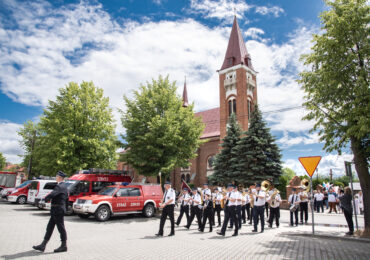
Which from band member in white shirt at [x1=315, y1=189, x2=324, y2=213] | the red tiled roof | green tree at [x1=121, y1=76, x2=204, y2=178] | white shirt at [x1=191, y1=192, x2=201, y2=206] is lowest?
band member in white shirt at [x1=315, y1=189, x2=324, y2=213]

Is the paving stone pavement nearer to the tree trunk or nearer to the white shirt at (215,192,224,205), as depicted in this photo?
the tree trunk

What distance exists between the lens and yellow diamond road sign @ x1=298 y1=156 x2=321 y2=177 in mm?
9523

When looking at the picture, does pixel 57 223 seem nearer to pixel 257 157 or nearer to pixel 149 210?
pixel 149 210

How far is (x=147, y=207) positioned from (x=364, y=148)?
11.0 metres

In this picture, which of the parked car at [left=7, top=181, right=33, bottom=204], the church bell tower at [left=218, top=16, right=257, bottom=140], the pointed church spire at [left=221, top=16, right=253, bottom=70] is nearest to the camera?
the parked car at [left=7, top=181, right=33, bottom=204]

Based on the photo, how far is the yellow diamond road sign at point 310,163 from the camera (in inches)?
375

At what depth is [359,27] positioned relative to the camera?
9.48 meters

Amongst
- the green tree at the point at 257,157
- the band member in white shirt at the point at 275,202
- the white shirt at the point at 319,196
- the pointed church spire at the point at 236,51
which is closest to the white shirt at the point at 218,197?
the band member in white shirt at the point at 275,202

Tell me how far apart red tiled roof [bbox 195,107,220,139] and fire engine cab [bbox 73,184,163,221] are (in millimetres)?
24231

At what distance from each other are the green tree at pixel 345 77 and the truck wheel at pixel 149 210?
32.4ft

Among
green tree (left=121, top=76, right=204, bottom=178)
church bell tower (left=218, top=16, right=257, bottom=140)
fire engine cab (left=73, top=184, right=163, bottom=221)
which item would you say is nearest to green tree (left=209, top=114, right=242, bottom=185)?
church bell tower (left=218, top=16, right=257, bottom=140)

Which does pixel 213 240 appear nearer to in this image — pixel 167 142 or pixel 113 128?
pixel 167 142

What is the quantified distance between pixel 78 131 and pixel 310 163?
1926 cm

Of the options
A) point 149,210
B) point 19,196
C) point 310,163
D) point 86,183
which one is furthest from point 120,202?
point 19,196
